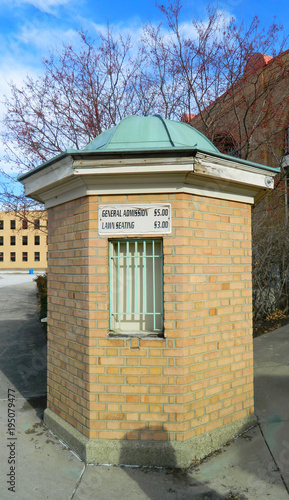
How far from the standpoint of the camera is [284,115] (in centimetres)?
961

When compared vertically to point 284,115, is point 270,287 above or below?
below

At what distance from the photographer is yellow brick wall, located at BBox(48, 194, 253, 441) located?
11.2 feet

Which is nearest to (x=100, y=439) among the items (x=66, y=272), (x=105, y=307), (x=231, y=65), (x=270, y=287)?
(x=105, y=307)

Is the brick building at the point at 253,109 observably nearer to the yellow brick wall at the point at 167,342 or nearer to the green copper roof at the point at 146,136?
the green copper roof at the point at 146,136

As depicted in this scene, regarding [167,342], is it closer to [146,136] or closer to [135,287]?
[135,287]

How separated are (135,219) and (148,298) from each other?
798mm

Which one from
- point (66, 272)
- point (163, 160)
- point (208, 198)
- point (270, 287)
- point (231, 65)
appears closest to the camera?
point (163, 160)

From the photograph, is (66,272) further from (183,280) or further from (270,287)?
(270,287)

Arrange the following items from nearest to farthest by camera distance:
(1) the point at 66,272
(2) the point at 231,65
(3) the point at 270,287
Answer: (1) the point at 66,272 → (2) the point at 231,65 → (3) the point at 270,287

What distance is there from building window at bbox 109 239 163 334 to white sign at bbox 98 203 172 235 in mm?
175

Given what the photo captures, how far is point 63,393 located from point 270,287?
685cm

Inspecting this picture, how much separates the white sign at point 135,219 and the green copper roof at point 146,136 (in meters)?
0.62

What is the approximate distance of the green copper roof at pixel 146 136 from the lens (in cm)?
373

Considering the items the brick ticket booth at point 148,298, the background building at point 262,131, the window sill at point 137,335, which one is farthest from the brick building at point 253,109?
the window sill at point 137,335
